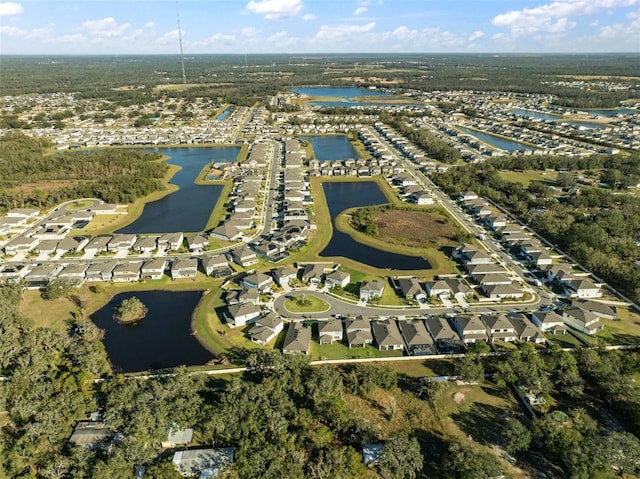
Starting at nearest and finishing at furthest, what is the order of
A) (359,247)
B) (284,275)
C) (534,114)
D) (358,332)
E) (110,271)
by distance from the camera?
1. (358,332)
2. (284,275)
3. (110,271)
4. (359,247)
5. (534,114)

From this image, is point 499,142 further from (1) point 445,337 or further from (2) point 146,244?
(2) point 146,244

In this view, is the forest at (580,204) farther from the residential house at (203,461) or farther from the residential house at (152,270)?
the residential house at (152,270)

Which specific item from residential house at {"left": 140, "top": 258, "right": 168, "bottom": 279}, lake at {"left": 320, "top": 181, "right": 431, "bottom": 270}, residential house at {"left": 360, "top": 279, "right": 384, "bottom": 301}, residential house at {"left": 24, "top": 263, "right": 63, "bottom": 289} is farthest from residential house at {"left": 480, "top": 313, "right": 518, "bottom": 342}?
residential house at {"left": 24, "top": 263, "right": 63, "bottom": 289}

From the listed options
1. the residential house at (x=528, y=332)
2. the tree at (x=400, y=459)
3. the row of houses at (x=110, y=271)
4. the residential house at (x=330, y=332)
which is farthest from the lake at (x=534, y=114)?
the tree at (x=400, y=459)

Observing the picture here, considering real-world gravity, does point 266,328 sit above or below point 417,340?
above

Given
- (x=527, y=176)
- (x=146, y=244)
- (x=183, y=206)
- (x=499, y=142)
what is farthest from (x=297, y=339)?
(x=499, y=142)
